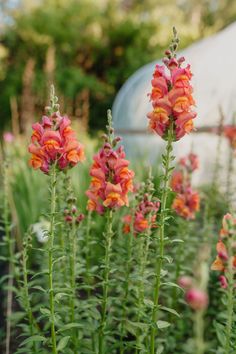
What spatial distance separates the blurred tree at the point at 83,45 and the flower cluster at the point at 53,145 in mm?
10270

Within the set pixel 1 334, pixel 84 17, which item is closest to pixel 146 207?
pixel 1 334

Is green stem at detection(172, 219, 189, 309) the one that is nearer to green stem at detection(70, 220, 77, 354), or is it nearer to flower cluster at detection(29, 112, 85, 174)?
green stem at detection(70, 220, 77, 354)

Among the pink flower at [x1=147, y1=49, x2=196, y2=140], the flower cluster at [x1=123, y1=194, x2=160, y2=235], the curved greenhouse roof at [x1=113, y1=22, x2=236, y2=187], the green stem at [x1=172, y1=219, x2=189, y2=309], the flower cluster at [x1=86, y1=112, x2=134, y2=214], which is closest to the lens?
the pink flower at [x1=147, y1=49, x2=196, y2=140]

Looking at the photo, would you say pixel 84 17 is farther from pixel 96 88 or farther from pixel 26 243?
pixel 26 243

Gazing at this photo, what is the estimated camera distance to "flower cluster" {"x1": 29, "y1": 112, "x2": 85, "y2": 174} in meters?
1.88

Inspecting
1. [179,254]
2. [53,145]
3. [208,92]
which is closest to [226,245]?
[53,145]

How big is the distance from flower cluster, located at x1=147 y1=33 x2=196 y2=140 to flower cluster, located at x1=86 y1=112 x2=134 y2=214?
0.18 meters

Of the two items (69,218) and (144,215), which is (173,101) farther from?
(69,218)

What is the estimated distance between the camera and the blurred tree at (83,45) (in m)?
12.5

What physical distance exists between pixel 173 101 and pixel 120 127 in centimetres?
504

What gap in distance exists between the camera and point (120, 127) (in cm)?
687

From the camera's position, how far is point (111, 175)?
202 cm

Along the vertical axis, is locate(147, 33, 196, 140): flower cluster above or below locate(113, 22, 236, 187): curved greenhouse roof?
below

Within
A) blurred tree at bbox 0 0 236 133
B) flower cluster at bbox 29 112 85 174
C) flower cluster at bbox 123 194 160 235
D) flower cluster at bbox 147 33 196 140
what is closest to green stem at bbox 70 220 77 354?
flower cluster at bbox 123 194 160 235
